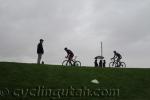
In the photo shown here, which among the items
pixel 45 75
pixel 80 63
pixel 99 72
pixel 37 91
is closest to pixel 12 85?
pixel 37 91

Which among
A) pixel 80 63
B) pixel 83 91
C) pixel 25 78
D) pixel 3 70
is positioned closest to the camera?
pixel 83 91

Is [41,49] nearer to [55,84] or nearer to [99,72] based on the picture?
[99,72]

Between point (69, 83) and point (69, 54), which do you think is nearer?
point (69, 83)

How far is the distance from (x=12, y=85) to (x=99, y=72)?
28.9ft

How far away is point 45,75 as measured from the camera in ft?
94.5

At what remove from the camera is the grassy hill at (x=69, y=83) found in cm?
2394

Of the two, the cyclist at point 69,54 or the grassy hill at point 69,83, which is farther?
the cyclist at point 69,54

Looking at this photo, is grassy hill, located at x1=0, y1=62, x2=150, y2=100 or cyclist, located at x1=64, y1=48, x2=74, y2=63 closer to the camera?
grassy hill, located at x1=0, y1=62, x2=150, y2=100

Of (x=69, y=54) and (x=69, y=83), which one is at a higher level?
(x=69, y=54)

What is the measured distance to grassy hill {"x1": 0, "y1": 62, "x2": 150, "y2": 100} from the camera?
23942 millimetres

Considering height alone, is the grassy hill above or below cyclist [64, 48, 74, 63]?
below

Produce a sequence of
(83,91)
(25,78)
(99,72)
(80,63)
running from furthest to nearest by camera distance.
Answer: (80,63) < (99,72) < (25,78) < (83,91)

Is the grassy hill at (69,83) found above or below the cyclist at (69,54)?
below

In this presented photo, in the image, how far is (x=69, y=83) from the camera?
88.2ft
